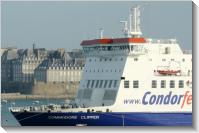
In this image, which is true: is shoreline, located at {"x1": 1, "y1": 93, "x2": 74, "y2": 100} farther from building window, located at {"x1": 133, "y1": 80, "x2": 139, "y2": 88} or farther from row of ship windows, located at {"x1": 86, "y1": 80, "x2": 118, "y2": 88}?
building window, located at {"x1": 133, "y1": 80, "x2": 139, "y2": 88}

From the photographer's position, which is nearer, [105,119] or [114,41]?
[105,119]

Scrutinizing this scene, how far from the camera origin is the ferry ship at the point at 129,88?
2352cm

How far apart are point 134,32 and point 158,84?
174cm

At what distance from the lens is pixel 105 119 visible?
23.3m

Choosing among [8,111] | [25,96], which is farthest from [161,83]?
[25,96]

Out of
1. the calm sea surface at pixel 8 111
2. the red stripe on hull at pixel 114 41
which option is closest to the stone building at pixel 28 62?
the calm sea surface at pixel 8 111

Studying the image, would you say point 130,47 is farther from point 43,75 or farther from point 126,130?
point 43,75

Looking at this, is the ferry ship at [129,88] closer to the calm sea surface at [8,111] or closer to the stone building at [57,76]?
the calm sea surface at [8,111]

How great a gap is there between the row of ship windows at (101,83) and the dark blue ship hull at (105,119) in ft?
3.11

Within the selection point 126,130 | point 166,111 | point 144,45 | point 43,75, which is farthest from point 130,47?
point 43,75

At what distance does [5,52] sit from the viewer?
8138 cm

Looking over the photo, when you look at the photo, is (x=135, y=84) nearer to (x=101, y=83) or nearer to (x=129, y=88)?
(x=129, y=88)

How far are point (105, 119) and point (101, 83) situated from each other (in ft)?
4.58

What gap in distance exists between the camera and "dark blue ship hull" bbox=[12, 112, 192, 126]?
2328 centimetres
